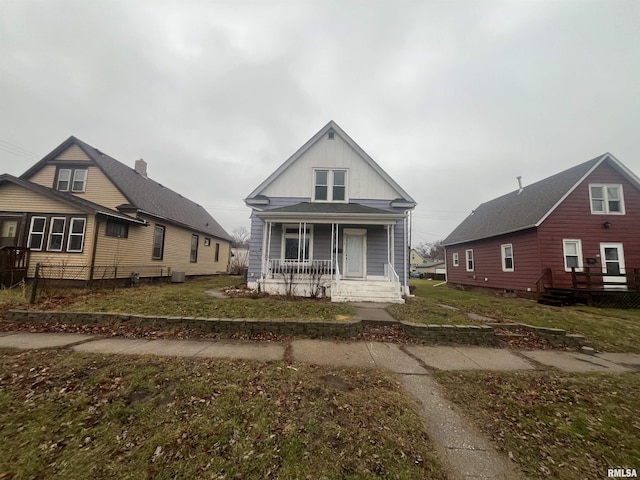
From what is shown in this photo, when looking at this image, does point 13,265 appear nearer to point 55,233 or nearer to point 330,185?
point 55,233

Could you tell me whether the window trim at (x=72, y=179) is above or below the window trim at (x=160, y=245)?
above

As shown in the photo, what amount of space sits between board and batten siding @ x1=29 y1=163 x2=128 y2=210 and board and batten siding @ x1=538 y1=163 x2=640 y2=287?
22.2m

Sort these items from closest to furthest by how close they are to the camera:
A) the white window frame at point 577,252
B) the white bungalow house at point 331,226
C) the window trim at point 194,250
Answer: the white bungalow house at point 331,226 < the white window frame at point 577,252 < the window trim at point 194,250

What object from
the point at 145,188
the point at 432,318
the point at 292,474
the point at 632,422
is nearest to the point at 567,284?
the point at 432,318

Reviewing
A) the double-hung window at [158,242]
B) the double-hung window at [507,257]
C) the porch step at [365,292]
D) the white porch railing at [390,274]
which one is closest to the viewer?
the porch step at [365,292]

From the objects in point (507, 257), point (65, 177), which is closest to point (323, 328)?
point (507, 257)

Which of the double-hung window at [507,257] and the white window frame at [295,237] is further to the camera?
the double-hung window at [507,257]

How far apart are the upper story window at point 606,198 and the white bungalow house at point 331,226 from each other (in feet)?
32.1

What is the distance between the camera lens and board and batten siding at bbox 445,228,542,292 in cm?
1314

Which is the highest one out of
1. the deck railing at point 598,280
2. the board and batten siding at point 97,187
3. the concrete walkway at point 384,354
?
the board and batten siding at point 97,187

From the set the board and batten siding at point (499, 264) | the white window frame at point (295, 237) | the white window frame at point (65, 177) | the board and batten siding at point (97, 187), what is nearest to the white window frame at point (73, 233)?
the board and batten siding at point (97, 187)

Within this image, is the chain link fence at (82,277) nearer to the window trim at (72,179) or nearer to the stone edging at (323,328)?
the window trim at (72,179)

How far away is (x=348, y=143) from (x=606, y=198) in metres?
13.7

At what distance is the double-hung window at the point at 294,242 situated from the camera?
11.8 meters
